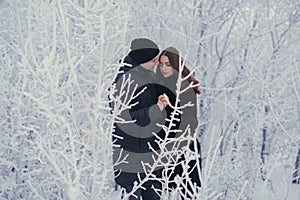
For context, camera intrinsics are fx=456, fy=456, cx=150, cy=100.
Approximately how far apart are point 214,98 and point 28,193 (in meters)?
2.23

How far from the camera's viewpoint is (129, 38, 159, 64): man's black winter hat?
2650mm

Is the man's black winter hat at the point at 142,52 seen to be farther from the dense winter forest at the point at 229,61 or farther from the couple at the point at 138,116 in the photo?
the dense winter forest at the point at 229,61

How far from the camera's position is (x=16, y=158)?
3.71m

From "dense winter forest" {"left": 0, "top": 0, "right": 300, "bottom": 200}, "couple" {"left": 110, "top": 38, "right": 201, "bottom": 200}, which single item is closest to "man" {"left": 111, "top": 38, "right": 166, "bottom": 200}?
"couple" {"left": 110, "top": 38, "right": 201, "bottom": 200}

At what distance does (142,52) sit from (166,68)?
0.35 metres

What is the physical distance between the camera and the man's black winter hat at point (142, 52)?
2.65 meters

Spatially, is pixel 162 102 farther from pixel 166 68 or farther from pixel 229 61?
pixel 229 61

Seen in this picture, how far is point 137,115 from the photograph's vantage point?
2609 millimetres

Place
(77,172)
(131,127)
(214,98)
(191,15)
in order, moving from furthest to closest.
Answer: (191,15), (214,98), (131,127), (77,172)

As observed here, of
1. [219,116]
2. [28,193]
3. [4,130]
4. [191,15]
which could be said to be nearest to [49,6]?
[4,130]

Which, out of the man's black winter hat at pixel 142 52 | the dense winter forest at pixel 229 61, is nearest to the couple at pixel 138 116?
the man's black winter hat at pixel 142 52

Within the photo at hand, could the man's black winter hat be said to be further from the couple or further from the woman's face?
the woman's face

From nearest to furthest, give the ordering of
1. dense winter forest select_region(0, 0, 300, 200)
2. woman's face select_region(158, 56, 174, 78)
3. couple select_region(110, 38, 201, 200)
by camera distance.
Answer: couple select_region(110, 38, 201, 200)
woman's face select_region(158, 56, 174, 78)
dense winter forest select_region(0, 0, 300, 200)

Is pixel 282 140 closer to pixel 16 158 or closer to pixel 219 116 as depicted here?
pixel 219 116
